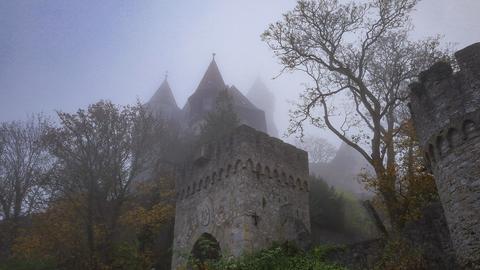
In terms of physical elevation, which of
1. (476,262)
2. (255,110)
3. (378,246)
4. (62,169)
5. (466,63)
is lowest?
(476,262)

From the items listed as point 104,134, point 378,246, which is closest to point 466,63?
point 378,246

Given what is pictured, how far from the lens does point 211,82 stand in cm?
4584

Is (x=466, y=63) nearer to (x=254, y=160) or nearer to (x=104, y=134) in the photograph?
(x=254, y=160)

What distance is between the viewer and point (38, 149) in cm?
2633

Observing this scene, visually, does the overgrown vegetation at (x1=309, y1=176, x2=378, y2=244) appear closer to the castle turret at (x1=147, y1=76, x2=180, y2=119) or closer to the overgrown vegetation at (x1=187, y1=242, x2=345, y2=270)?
the overgrown vegetation at (x1=187, y1=242, x2=345, y2=270)

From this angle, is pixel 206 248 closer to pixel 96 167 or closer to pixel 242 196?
pixel 242 196

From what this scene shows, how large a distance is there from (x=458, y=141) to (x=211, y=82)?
127 ft

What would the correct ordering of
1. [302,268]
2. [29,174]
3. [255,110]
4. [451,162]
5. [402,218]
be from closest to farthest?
[451,162]
[302,268]
[402,218]
[29,174]
[255,110]

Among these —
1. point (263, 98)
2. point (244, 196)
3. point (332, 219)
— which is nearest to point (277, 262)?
point (244, 196)

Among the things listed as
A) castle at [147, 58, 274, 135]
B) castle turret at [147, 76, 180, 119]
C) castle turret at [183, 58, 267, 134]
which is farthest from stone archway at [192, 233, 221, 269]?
castle turret at [147, 76, 180, 119]

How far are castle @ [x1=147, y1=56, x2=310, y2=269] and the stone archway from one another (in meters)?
0.04

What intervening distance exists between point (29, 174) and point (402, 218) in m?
21.4

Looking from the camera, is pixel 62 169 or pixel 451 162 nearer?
pixel 451 162

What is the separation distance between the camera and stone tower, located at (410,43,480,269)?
793 cm
